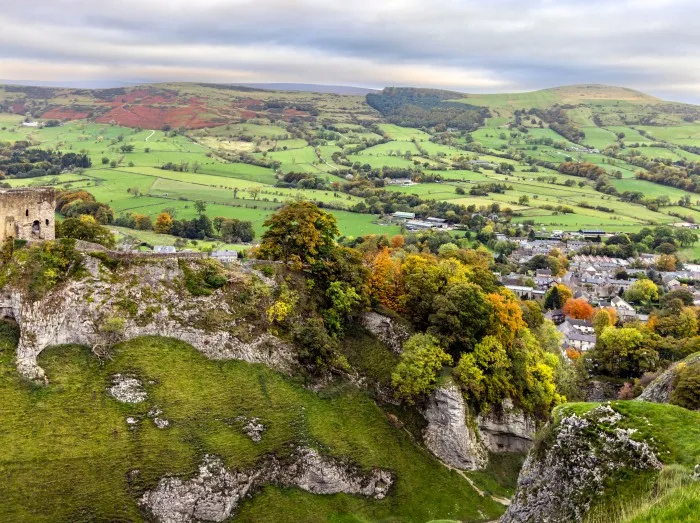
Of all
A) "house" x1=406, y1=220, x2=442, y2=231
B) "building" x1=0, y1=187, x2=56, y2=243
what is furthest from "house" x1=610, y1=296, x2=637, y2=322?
"building" x1=0, y1=187, x2=56, y2=243

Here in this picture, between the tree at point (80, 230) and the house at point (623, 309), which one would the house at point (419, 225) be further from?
the tree at point (80, 230)

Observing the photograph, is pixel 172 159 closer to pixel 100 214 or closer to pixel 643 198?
pixel 100 214

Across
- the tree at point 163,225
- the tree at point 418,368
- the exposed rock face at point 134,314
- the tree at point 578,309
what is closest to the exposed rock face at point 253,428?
the exposed rock face at point 134,314

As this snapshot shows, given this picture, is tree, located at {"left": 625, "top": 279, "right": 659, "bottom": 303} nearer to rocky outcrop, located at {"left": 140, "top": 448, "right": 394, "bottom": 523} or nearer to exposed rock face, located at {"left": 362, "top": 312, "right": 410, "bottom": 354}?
exposed rock face, located at {"left": 362, "top": 312, "right": 410, "bottom": 354}

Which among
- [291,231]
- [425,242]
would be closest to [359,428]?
[291,231]

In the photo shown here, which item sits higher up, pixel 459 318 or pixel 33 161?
pixel 33 161

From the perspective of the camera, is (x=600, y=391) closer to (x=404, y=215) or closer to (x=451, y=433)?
(x=451, y=433)

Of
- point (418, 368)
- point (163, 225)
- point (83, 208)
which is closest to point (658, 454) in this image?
point (418, 368)
